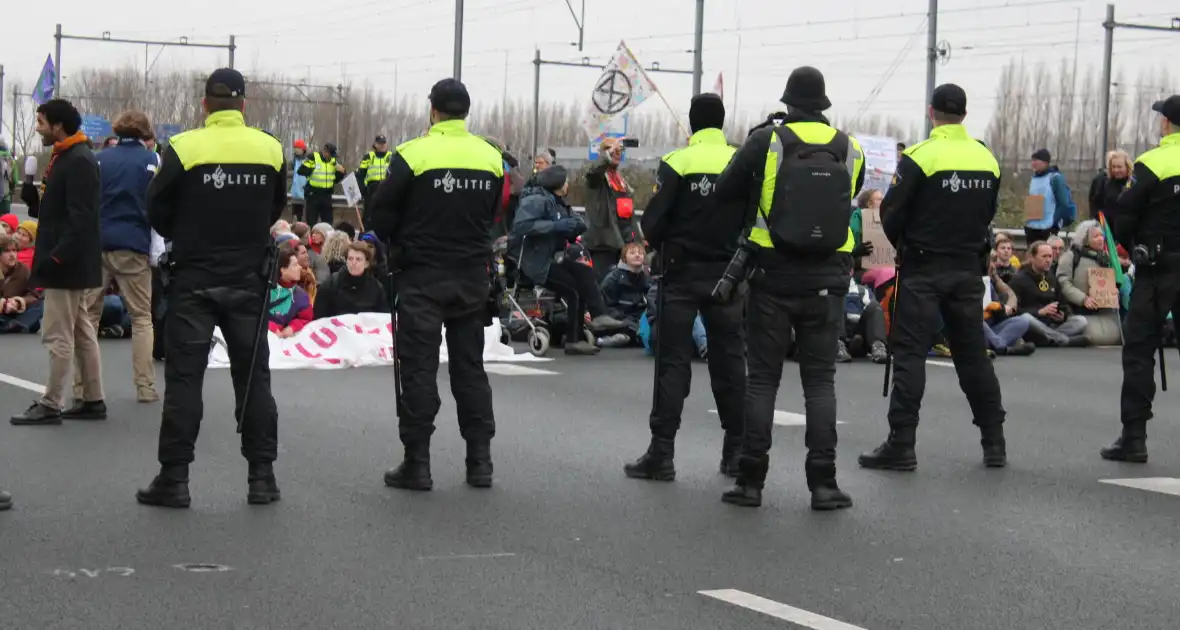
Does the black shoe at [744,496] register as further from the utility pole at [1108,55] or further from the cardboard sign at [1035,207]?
the utility pole at [1108,55]

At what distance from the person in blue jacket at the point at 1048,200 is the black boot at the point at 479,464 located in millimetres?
14633

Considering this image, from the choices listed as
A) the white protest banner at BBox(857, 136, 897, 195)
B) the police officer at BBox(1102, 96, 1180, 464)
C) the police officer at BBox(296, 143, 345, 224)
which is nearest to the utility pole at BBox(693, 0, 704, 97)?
the police officer at BBox(296, 143, 345, 224)

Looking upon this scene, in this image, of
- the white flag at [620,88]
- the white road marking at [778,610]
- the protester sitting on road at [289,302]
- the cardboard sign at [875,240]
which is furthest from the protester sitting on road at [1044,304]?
the white road marking at [778,610]

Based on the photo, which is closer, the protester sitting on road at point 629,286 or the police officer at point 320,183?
the protester sitting on road at point 629,286

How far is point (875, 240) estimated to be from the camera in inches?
723

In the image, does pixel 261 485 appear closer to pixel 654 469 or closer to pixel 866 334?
pixel 654 469

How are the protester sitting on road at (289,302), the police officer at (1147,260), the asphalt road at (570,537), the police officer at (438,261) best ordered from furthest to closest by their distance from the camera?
the protester sitting on road at (289,302)
the police officer at (1147,260)
the police officer at (438,261)
the asphalt road at (570,537)

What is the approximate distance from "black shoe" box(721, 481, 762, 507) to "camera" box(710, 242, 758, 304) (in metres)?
0.92

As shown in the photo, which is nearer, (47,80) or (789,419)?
(789,419)

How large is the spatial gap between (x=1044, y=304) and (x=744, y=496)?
38.5ft

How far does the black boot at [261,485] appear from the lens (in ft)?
28.3

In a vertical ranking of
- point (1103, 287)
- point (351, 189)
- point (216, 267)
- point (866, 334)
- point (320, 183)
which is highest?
point (320, 183)

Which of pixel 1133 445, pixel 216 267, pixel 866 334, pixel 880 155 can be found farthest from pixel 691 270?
pixel 880 155

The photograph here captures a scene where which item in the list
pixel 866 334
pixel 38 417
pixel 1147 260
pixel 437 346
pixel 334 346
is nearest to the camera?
pixel 437 346
